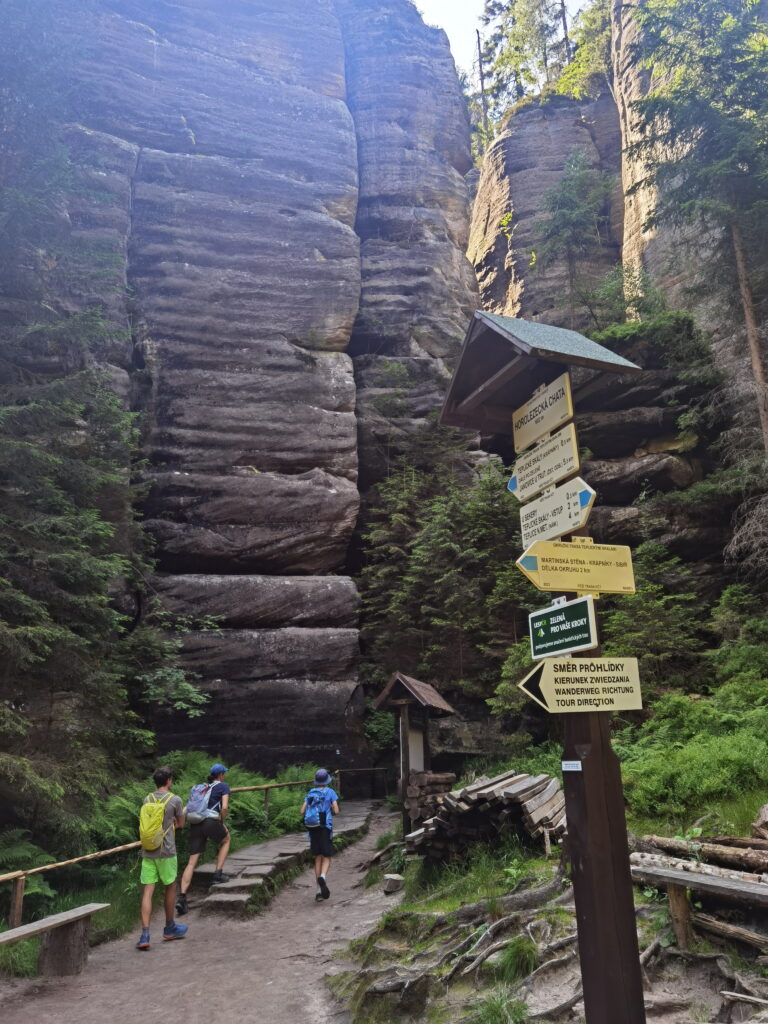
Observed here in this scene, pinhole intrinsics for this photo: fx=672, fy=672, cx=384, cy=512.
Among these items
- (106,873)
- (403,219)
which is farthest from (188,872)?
(403,219)

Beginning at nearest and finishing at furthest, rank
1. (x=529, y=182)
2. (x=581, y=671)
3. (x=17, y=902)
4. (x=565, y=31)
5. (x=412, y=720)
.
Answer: (x=581, y=671), (x=17, y=902), (x=412, y=720), (x=529, y=182), (x=565, y=31)

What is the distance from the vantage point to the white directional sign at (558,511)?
4371mm

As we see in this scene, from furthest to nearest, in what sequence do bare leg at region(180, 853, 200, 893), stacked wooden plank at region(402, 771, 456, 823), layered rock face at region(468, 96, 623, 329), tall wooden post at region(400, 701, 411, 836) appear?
layered rock face at region(468, 96, 623, 329) < tall wooden post at region(400, 701, 411, 836) < stacked wooden plank at region(402, 771, 456, 823) < bare leg at region(180, 853, 200, 893)

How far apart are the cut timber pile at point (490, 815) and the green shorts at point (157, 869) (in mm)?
3012

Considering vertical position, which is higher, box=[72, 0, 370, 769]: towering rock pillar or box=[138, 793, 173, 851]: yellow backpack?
box=[72, 0, 370, 769]: towering rock pillar

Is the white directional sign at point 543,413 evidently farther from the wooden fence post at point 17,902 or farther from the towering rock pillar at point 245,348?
the towering rock pillar at point 245,348

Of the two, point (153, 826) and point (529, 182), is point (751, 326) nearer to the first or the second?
point (153, 826)

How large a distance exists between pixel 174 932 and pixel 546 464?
7.41 m

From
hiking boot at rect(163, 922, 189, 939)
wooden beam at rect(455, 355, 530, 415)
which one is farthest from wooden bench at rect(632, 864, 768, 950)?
hiking boot at rect(163, 922, 189, 939)

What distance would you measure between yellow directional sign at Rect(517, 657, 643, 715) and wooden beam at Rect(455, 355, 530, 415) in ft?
7.66

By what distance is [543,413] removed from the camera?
17.0 feet

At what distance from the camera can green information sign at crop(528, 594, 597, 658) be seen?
4039 mm

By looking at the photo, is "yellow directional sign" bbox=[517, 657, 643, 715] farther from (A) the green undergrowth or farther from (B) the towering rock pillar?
(B) the towering rock pillar

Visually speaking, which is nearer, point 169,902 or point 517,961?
point 517,961
